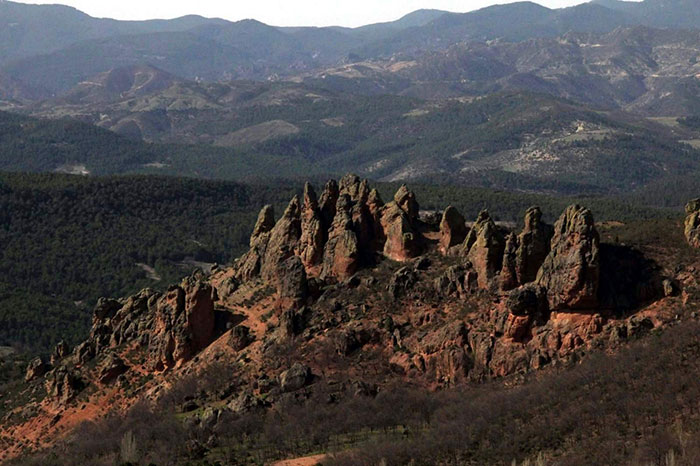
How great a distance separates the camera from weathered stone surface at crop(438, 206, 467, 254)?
308 ft

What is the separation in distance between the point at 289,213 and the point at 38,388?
30.2 metres

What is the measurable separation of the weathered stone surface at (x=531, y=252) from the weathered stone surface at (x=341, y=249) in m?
17.4

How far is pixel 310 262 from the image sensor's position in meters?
97.2

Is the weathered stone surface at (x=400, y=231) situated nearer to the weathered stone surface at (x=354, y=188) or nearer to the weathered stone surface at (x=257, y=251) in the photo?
the weathered stone surface at (x=354, y=188)

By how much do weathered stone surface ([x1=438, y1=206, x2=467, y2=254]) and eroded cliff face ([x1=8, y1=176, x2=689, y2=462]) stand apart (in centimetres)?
15

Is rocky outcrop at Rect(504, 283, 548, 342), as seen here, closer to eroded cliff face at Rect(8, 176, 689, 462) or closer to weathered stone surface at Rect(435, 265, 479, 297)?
eroded cliff face at Rect(8, 176, 689, 462)

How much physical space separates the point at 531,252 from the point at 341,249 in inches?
782

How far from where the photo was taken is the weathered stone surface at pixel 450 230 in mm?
93938

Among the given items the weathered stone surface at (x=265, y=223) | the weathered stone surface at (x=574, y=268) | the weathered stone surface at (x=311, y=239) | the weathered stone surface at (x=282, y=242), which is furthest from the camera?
the weathered stone surface at (x=265, y=223)

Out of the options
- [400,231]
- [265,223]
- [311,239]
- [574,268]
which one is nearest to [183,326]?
[311,239]

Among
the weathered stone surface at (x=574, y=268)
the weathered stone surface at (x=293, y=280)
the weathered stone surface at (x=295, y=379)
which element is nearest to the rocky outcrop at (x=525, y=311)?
the weathered stone surface at (x=574, y=268)

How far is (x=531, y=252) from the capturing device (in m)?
82.9

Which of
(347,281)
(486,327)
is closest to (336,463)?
(486,327)

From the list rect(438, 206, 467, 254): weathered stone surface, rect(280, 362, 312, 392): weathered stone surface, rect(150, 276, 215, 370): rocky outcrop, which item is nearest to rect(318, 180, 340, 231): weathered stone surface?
rect(438, 206, 467, 254): weathered stone surface
